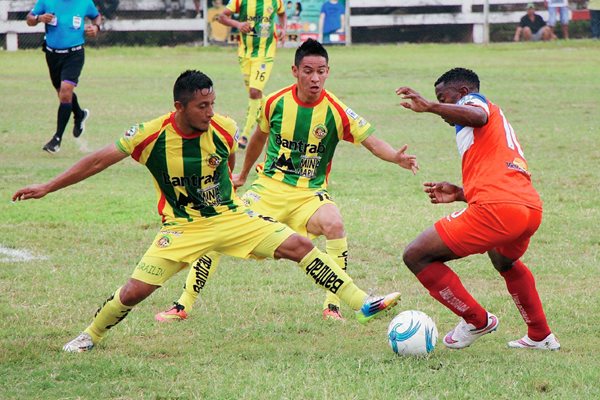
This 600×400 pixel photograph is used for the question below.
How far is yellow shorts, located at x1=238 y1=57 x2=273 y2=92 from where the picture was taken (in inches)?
622

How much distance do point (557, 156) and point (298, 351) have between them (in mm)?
8641

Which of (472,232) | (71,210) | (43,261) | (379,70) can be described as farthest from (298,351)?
(379,70)

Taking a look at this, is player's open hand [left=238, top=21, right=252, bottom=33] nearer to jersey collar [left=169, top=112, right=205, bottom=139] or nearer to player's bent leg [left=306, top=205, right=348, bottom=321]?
player's bent leg [left=306, top=205, right=348, bottom=321]

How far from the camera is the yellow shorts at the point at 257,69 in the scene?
1579cm

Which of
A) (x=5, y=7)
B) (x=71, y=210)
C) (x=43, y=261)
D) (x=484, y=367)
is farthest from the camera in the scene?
(x=5, y=7)

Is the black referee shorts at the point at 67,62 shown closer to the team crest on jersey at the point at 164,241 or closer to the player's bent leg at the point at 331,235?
the player's bent leg at the point at 331,235

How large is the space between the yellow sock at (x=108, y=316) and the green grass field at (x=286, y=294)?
116 mm

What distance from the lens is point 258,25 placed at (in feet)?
53.4

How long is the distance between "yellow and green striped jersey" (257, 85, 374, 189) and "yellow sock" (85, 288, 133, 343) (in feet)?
5.94

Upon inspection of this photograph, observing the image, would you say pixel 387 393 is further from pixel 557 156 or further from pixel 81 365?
pixel 557 156

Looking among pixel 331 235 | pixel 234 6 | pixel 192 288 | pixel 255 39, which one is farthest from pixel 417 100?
pixel 234 6

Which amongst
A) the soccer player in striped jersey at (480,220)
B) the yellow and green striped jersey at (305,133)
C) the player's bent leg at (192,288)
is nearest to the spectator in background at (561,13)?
the yellow and green striped jersey at (305,133)

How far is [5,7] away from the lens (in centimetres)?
3066

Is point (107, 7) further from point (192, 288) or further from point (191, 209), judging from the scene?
point (191, 209)
